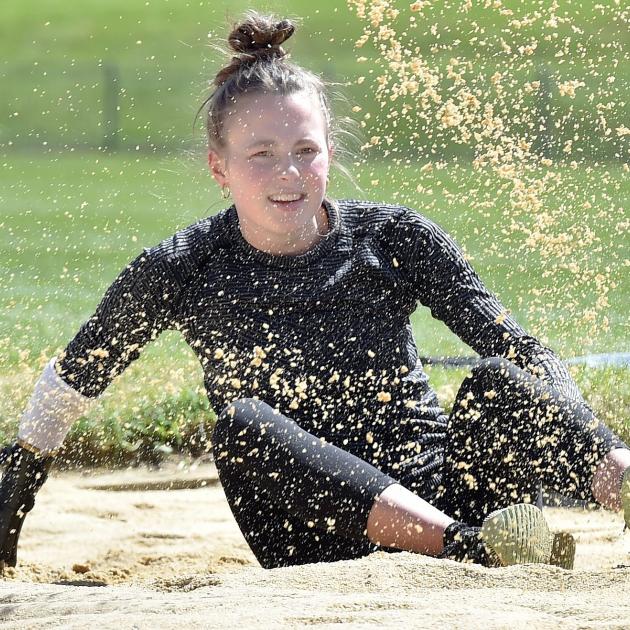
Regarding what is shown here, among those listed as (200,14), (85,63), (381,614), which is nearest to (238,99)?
(381,614)

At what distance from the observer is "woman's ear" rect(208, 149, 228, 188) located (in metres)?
2.59

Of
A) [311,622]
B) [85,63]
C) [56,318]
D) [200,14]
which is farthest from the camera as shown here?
[200,14]

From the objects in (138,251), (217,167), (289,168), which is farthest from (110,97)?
(289,168)

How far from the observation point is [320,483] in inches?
85.1

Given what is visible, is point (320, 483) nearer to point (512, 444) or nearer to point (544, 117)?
point (512, 444)

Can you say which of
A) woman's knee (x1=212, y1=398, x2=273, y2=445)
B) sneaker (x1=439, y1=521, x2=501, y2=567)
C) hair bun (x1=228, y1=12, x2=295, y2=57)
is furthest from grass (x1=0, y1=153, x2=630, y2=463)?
sneaker (x1=439, y1=521, x2=501, y2=567)

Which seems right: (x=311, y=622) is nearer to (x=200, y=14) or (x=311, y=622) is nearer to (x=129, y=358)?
(x=129, y=358)

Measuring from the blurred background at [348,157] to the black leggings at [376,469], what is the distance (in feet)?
2.31

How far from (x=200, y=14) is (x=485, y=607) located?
14965mm

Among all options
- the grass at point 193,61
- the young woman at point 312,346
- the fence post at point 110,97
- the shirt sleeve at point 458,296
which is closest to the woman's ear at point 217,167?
the young woman at point 312,346

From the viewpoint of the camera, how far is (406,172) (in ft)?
35.4

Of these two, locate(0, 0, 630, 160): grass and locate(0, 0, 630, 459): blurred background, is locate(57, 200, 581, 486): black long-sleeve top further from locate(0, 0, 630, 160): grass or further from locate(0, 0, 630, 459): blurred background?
locate(0, 0, 630, 160): grass

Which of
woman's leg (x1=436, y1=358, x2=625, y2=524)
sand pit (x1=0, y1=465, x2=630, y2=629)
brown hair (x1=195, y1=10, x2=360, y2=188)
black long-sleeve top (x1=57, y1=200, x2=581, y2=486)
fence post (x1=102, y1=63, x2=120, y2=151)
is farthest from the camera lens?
fence post (x1=102, y1=63, x2=120, y2=151)

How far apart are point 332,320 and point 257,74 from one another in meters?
0.57
